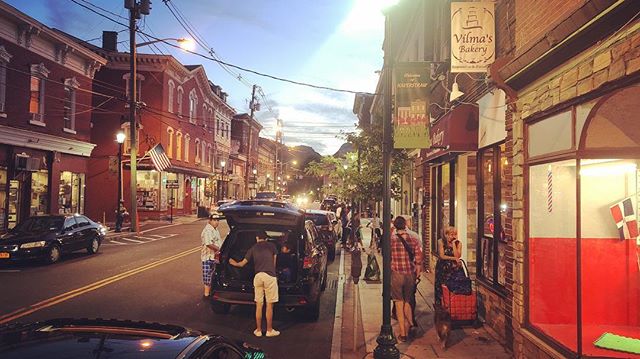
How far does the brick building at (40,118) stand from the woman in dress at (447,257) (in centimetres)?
2079

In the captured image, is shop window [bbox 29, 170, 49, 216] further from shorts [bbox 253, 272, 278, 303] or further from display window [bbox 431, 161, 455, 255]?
shorts [bbox 253, 272, 278, 303]

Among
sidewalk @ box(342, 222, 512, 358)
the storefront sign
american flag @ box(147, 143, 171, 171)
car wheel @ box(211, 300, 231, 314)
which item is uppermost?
american flag @ box(147, 143, 171, 171)

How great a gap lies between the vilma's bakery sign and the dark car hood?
12.7 meters

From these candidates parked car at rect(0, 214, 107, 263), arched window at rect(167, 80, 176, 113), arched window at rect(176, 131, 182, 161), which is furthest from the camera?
arched window at rect(176, 131, 182, 161)

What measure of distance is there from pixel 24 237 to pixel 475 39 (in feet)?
44.1

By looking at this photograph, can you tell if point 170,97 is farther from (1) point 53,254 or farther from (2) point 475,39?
(2) point 475,39

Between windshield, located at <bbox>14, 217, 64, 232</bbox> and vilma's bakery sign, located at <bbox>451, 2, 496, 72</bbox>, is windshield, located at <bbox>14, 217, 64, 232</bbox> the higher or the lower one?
the lower one

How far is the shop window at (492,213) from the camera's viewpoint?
319 inches

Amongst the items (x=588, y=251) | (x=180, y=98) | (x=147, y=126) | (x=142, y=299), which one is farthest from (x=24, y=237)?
(x=180, y=98)

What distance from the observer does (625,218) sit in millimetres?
6062

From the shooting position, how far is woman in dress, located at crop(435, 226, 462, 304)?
8023mm

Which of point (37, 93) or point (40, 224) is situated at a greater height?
point (37, 93)

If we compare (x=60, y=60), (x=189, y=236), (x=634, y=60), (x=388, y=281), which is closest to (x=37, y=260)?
(x=189, y=236)

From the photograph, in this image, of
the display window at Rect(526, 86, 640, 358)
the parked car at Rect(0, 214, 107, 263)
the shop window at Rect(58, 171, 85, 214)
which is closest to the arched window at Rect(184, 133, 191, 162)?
the shop window at Rect(58, 171, 85, 214)
